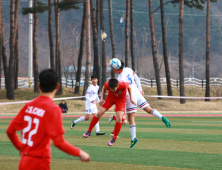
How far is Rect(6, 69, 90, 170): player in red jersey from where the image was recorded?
359 cm

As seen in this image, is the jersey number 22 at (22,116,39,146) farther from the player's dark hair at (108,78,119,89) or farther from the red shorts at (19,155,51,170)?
the player's dark hair at (108,78,119,89)

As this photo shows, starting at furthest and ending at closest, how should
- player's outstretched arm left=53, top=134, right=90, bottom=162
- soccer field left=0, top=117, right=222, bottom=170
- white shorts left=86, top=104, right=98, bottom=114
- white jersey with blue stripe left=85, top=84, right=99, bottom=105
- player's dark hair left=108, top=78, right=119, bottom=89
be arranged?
1. white shorts left=86, top=104, right=98, bottom=114
2. white jersey with blue stripe left=85, top=84, right=99, bottom=105
3. player's dark hair left=108, top=78, right=119, bottom=89
4. soccer field left=0, top=117, right=222, bottom=170
5. player's outstretched arm left=53, top=134, right=90, bottom=162

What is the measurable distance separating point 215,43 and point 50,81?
14952cm

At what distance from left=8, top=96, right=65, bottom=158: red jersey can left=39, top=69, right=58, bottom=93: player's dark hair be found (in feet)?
0.34

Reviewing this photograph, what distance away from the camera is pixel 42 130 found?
12.2 feet

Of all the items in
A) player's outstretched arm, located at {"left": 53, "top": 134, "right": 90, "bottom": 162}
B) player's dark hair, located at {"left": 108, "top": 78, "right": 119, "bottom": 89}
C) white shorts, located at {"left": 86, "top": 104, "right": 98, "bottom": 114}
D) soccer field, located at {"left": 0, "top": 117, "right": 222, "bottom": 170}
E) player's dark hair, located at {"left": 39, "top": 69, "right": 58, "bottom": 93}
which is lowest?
soccer field, located at {"left": 0, "top": 117, "right": 222, "bottom": 170}

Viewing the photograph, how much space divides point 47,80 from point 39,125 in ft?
1.53

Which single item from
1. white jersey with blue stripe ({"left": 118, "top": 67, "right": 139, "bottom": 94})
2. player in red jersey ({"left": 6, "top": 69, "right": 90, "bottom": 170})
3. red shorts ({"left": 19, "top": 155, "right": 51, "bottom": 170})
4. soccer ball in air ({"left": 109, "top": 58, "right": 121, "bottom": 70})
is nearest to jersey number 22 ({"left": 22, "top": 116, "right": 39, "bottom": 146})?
player in red jersey ({"left": 6, "top": 69, "right": 90, "bottom": 170})

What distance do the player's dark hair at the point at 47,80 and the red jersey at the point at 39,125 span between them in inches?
4.1

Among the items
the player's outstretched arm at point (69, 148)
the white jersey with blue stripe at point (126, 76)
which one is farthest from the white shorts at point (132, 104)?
the player's outstretched arm at point (69, 148)

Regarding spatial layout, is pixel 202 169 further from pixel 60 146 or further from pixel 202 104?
pixel 202 104

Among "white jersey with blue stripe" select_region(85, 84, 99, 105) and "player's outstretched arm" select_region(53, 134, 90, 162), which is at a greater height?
"player's outstretched arm" select_region(53, 134, 90, 162)

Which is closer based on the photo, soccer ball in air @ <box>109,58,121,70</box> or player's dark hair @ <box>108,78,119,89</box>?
player's dark hair @ <box>108,78,119,89</box>

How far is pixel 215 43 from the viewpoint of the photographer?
146250 millimetres
